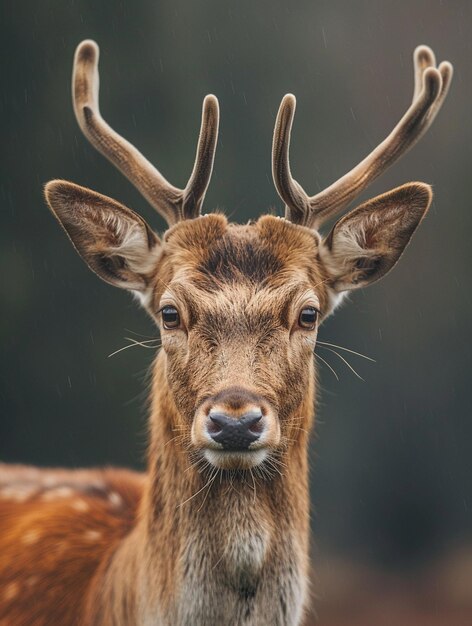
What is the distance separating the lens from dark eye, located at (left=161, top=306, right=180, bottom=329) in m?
4.04

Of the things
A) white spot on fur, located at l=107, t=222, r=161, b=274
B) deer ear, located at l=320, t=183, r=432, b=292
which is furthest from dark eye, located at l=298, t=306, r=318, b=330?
white spot on fur, located at l=107, t=222, r=161, b=274

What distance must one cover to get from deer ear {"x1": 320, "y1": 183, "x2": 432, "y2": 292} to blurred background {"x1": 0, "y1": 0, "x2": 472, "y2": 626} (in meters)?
7.10

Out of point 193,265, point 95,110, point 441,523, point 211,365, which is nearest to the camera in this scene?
point 211,365

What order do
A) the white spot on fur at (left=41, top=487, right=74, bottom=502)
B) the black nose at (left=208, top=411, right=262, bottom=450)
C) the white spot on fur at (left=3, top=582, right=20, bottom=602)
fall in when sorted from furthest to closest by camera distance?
1. the white spot on fur at (left=41, top=487, right=74, bottom=502)
2. the white spot on fur at (left=3, top=582, right=20, bottom=602)
3. the black nose at (left=208, top=411, right=262, bottom=450)

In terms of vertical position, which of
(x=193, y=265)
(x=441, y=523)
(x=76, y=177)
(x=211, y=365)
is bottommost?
(x=441, y=523)

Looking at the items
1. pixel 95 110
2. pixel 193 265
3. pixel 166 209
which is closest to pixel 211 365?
pixel 193 265

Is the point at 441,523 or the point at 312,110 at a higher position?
the point at 312,110

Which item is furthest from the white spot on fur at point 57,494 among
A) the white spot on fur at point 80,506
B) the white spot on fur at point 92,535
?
the white spot on fur at point 92,535

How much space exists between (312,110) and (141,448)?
4612 mm

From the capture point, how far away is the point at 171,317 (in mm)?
4055

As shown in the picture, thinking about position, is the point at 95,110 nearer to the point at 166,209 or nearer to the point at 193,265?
the point at 166,209

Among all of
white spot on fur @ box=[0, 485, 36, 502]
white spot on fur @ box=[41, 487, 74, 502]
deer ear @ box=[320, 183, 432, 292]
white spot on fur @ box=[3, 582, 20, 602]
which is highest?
deer ear @ box=[320, 183, 432, 292]

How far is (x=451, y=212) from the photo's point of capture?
13.5 m

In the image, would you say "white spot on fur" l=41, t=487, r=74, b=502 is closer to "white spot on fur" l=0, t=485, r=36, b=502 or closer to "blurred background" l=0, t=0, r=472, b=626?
"white spot on fur" l=0, t=485, r=36, b=502
